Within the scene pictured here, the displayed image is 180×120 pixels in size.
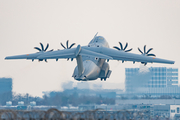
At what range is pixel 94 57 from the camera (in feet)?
198

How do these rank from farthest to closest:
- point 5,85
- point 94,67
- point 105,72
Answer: point 105,72 → point 5,85 → point 94,67

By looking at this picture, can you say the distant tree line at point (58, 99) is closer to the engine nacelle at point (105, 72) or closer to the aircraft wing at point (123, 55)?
the engine nacelle at point (105, 72)

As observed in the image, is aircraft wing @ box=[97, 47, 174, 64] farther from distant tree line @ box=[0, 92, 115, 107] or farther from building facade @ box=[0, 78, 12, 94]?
building facade @ box=[0, 78, 12, 94]

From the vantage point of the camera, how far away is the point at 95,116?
125ft

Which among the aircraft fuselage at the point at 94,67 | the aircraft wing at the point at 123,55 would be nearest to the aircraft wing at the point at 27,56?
the aircraft fuselage at the point at 94,67

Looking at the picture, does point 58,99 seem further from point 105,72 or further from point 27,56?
point 27,56

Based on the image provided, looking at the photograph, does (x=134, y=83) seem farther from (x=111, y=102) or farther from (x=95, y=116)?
(x=95, y=116)

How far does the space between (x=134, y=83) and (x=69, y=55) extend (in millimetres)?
13469

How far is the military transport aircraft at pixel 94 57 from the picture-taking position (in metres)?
56.2

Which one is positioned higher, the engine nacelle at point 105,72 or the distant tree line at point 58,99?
the engine nacelle at point 105,72

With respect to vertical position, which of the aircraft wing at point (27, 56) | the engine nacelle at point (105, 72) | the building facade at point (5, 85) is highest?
the aircraft wing at point (27, 56)

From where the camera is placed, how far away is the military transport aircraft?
184 feet

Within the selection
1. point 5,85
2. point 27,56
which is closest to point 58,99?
point 5,85

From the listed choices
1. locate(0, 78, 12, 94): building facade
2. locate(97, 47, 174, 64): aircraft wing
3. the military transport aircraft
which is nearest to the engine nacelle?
the military transport aircraft
